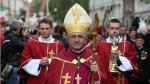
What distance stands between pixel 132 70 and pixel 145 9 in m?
32.2

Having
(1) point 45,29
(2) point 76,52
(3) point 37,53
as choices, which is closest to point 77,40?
(2) point 76,52

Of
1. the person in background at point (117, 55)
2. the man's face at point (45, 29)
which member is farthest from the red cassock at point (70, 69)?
the person in background at point (117, 55)

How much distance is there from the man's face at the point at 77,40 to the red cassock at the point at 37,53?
2.78 m

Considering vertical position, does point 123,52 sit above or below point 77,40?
below

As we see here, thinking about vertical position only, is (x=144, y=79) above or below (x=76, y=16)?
below

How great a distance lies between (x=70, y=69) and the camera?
8.21 meters

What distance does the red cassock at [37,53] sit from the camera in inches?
422

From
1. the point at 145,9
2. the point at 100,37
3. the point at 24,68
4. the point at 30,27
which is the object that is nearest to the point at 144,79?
the point at 100,37

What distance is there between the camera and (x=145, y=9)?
4291 cm

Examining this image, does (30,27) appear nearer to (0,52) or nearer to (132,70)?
(0,52)

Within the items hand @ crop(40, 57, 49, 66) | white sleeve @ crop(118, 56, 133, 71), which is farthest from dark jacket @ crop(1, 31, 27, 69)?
white sleeve @ crop(118, 56, 133, 71)

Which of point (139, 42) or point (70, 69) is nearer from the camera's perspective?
point (70, 69)

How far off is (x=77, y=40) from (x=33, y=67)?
9.39 feet

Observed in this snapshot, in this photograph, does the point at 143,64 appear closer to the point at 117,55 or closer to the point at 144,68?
the point at 144,68
